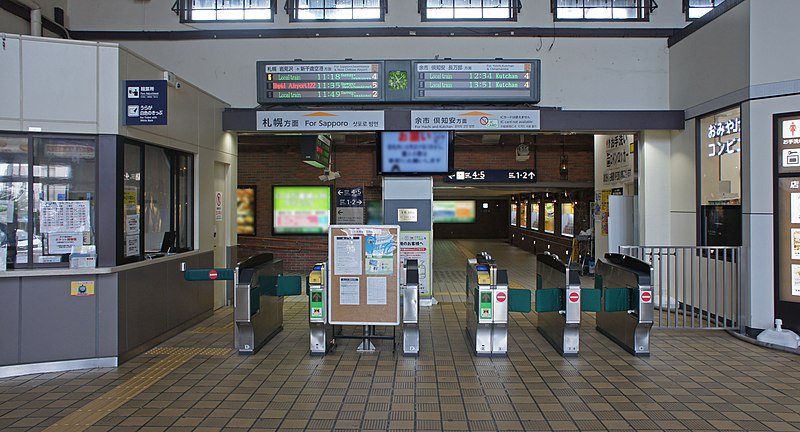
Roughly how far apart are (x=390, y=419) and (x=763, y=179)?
5.59m

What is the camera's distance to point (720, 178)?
26.8ft

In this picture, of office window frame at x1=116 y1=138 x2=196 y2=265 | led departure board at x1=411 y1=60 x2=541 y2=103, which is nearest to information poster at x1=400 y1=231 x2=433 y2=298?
led departure board at x1=411 y1=60 x2=541 y2=103

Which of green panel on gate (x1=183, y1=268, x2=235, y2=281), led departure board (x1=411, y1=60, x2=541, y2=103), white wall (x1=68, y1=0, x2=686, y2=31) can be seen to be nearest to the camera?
green panel on gate (x1=183, y1=268, x2=235, y2=281)

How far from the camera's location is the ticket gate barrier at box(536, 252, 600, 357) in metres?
6.54

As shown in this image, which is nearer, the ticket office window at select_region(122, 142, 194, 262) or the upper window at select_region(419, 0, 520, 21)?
the ticket office window at select_region(122, 142, 194, 262)

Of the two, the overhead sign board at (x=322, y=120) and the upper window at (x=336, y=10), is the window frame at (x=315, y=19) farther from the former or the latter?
the overhead sign board at (x=322, y=120)

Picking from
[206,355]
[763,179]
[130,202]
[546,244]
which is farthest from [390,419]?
[546,244]

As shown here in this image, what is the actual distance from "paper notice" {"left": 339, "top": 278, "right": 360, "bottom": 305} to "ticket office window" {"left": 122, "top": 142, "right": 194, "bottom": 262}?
242 cm

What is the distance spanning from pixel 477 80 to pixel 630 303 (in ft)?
13.5

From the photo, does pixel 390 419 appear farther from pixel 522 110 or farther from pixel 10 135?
pixel 522 110

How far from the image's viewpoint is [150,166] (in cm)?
730

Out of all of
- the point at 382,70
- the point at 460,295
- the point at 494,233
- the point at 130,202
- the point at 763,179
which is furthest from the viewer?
the point at 494,233

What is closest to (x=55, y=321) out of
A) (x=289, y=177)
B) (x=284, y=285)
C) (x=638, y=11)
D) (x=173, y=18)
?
(x=284, y=285)

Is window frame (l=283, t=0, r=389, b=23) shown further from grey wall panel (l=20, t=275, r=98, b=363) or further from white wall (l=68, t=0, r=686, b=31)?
grey wall panel (l=20, t=275, r=98, b=363)
